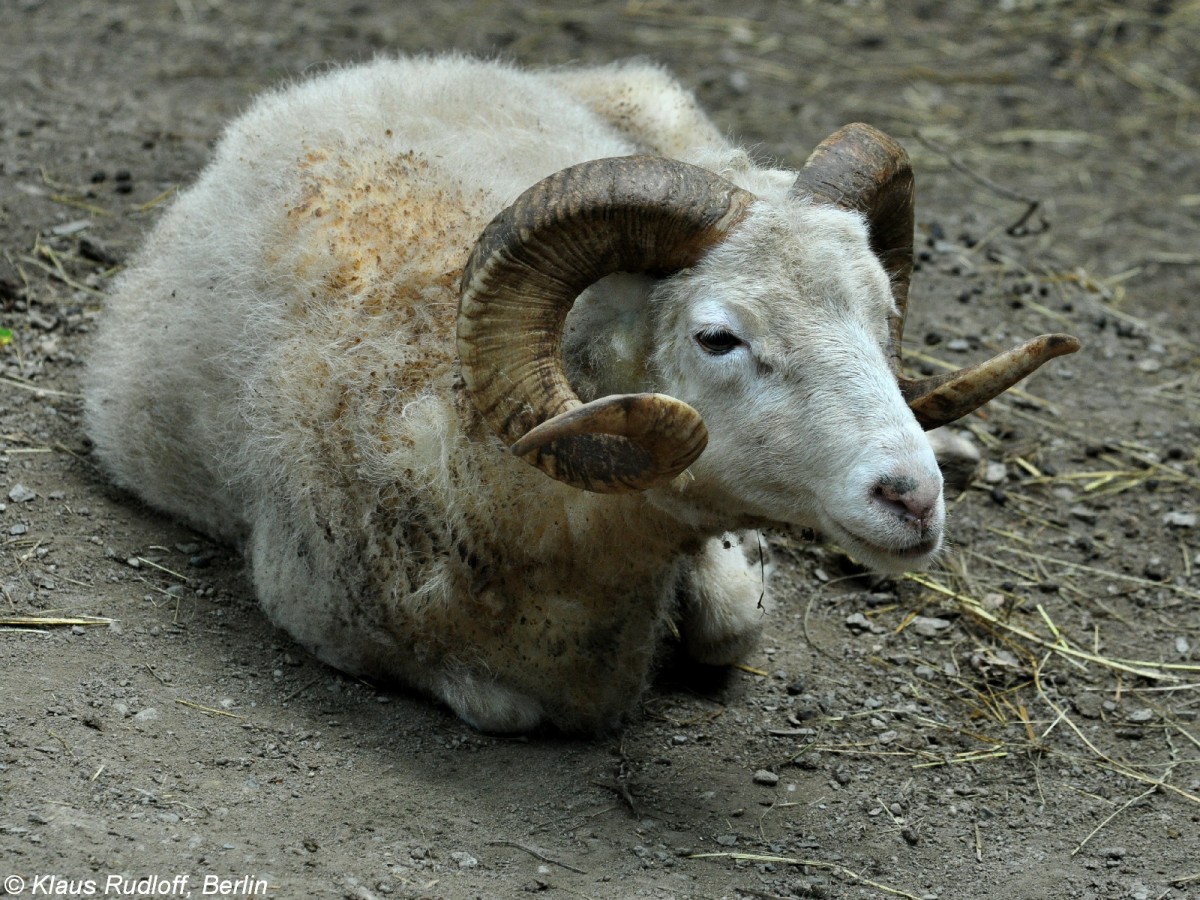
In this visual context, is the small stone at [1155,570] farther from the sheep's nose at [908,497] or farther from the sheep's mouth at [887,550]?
the sheep's nose at [908,497]

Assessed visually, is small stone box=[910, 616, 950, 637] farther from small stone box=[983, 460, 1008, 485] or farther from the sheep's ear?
the sheep's ear

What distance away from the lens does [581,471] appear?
454cm

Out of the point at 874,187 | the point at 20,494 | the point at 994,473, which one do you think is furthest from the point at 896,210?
the point at 20,494

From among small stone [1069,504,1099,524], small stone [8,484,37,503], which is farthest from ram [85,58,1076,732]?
small stone [1069,504,1099,524]

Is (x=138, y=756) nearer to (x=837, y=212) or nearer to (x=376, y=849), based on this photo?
(x=376, y=849)

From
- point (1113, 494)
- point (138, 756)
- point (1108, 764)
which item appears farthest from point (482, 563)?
point (1113, 494)

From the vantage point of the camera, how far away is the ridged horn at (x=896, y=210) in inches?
197

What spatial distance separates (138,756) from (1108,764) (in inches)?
148

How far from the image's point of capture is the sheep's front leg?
6062mm

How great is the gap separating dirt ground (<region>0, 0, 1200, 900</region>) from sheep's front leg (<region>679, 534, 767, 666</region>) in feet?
0.63

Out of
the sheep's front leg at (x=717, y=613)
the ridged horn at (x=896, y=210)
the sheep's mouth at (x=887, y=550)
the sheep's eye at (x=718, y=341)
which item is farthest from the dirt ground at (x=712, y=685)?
the sheep's eye at (x=718, y=341)

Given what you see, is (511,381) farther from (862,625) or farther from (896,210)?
(862,625)

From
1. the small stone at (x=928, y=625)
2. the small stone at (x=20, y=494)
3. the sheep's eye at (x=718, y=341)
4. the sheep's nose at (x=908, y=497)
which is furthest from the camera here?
the small stone at (x=928, y=625)

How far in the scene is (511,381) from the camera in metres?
4.67
